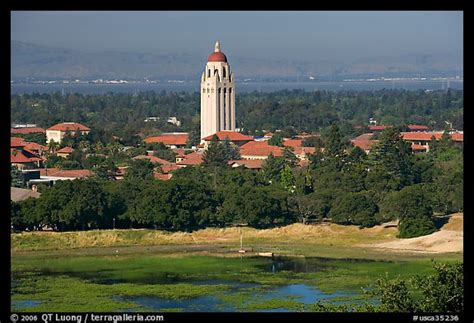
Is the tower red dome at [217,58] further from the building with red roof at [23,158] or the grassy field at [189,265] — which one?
the grassy field at [189,265]

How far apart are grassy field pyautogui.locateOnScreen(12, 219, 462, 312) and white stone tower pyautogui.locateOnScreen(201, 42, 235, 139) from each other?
42.8 feet

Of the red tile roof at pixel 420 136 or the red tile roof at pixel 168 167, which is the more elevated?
the red tile roof at pixel 420 136

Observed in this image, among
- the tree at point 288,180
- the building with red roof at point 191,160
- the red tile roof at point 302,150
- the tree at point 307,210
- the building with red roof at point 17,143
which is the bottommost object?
the tree at point 307,210

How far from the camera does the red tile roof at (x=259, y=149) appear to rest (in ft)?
91.3

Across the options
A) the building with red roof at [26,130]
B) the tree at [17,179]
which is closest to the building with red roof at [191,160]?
the tree at [17,179]

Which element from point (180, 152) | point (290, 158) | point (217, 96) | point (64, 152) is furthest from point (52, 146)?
point (290, 158)

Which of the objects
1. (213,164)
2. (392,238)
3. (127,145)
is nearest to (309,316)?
(392,238)

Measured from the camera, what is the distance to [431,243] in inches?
643

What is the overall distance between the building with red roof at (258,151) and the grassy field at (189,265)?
377 inches

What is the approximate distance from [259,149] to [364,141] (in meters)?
3.70

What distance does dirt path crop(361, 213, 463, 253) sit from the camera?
1599 centimetres

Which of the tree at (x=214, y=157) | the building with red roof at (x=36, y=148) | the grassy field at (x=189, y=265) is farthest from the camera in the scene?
the building with red roof at (x=36, y=148)

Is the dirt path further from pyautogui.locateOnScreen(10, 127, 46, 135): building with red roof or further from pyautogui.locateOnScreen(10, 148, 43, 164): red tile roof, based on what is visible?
pyautogui.locateOnScreen(10, 127, 46, 135): building with red roof
